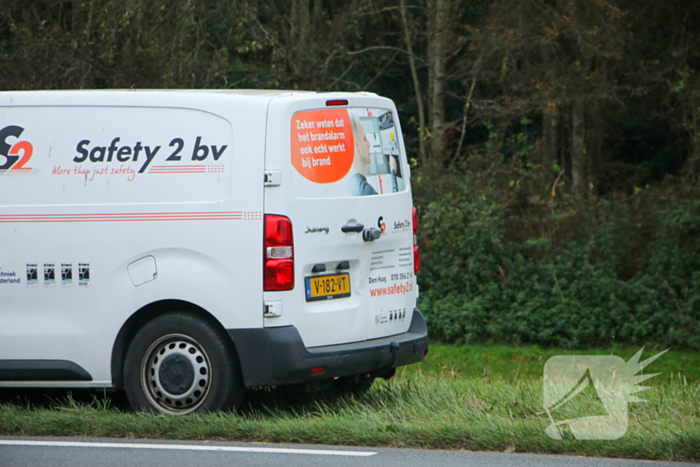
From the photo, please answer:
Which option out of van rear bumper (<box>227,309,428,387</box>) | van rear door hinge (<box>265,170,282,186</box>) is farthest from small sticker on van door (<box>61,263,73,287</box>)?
van rear door hinge (<box>265,170,282,186</box>)

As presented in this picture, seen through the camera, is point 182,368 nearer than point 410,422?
No

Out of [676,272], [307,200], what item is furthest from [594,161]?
[307,200]

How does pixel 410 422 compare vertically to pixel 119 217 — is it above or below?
below

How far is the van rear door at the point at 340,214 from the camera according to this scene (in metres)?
5.69

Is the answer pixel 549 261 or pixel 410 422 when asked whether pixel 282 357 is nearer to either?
pixel 410 422

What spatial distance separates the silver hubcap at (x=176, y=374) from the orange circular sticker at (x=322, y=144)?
141 cm

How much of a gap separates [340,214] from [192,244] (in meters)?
1.02

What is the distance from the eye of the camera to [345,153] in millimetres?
6062

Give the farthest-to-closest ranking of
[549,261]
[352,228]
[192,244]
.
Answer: [549,261]
[352,228]
[192,244]

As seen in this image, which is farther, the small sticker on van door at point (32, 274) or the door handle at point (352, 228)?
the small sticker on van door at point (32, 274)

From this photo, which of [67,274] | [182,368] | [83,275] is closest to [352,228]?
[182,368]

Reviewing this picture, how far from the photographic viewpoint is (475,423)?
5.48 meters
